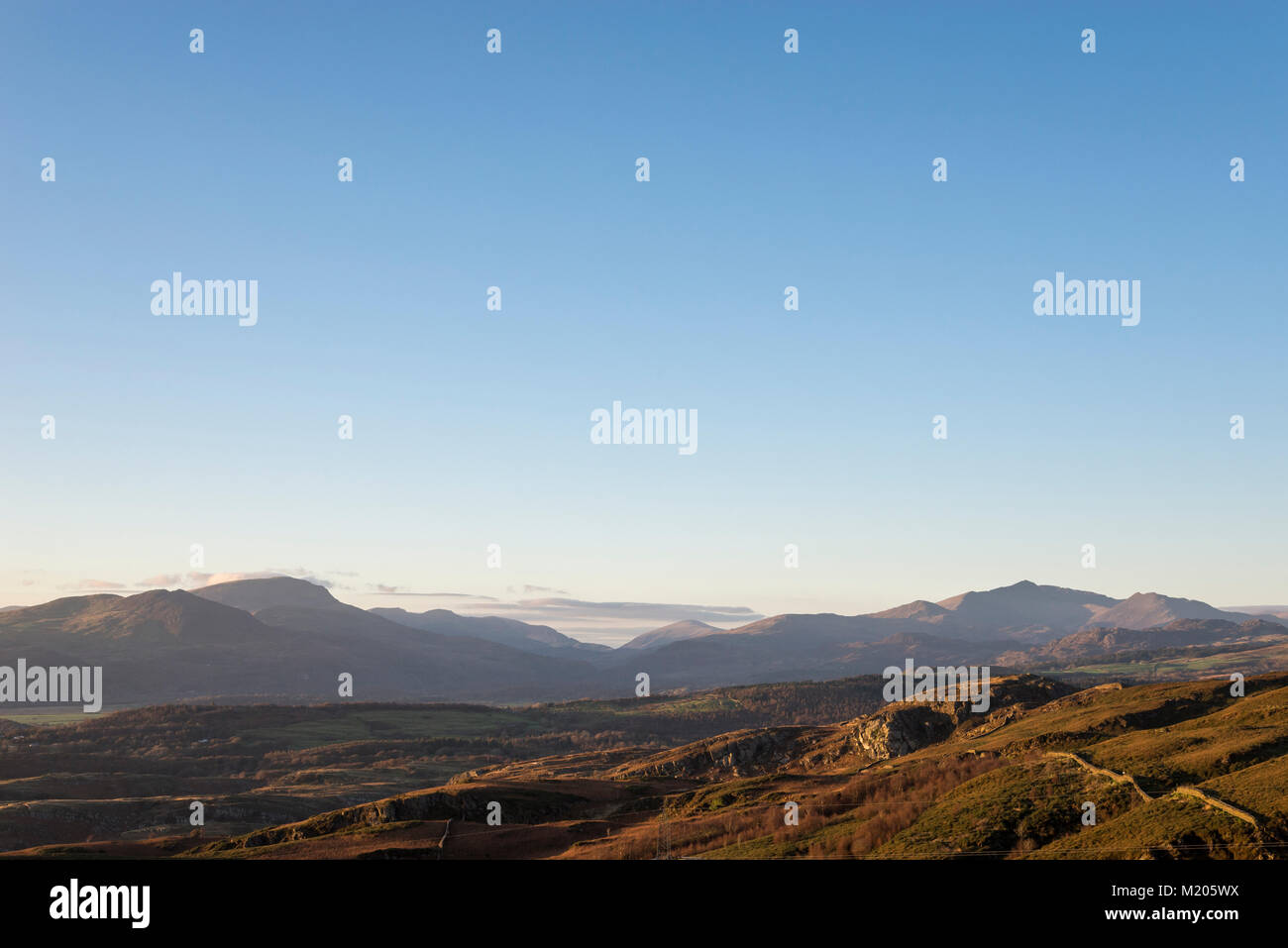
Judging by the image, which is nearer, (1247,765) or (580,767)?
(1247,765)

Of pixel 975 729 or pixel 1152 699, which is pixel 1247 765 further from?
pixel 975 729

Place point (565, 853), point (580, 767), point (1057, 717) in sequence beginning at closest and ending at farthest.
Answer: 1. point (565, 853)
2. point (1057, 717)
3. point (580, 767)

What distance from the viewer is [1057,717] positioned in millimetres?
70375

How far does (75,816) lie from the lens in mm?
111312
